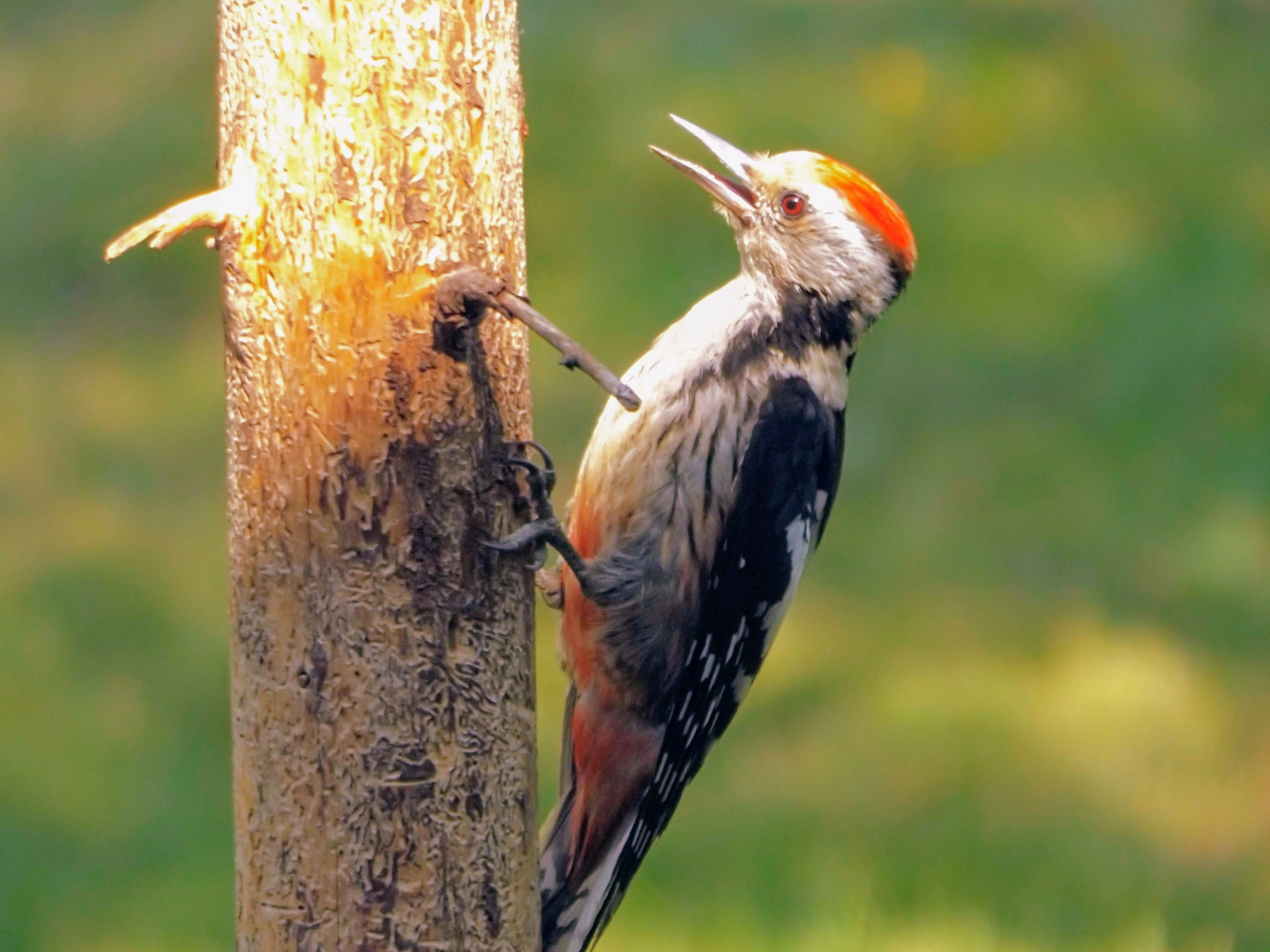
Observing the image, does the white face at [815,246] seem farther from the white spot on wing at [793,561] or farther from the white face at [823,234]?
the white spot on wing at [793,561]

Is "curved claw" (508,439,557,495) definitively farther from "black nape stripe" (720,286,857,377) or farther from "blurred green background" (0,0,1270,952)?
"blurred green background" (0,0,1270,952)

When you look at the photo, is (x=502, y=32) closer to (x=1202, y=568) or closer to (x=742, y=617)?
(x=742, y=617)

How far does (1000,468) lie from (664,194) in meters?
2.36

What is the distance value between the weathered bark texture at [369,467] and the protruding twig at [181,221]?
0.03m

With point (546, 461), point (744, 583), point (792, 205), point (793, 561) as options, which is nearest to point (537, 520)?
point (546, 461)

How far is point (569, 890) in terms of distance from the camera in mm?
3807

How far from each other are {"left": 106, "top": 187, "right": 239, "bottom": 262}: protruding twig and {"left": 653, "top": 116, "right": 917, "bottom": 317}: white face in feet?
4.15

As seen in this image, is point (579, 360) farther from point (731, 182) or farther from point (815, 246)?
point (731, 182)

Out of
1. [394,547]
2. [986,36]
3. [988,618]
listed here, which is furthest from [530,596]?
[986,36]

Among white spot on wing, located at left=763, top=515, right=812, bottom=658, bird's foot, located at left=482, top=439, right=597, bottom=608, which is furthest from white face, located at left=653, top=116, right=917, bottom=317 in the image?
bird's foot, located at left=482, top=439, right=597, bottom=608

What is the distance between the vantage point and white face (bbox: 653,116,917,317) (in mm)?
3879

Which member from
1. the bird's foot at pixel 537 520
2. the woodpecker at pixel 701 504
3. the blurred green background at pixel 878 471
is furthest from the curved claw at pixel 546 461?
the blurred green background at pixel 878 471

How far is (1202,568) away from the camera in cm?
719

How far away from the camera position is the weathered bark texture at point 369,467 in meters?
2.80
